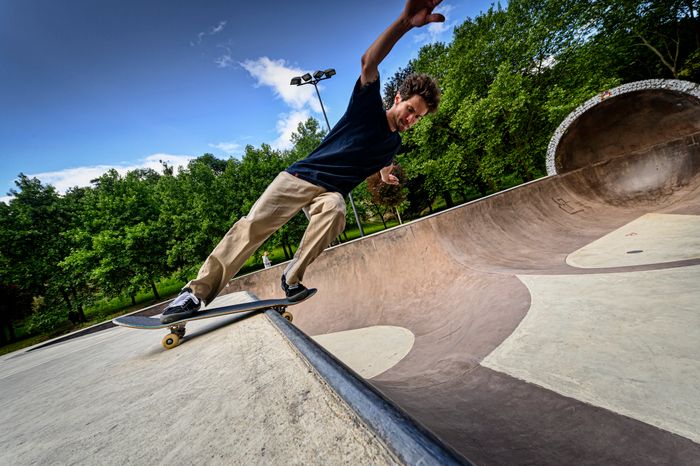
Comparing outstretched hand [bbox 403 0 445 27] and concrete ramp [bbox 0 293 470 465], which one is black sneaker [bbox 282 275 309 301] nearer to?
concrete ramp [bbox 0 293 470 465]

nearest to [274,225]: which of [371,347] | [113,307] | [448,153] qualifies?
[371,347]

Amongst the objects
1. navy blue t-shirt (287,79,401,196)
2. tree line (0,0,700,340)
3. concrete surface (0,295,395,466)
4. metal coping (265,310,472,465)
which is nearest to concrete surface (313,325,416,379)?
concrete surface (0,295,395,466)

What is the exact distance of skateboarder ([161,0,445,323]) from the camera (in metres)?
2.21

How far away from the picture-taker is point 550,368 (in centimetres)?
218

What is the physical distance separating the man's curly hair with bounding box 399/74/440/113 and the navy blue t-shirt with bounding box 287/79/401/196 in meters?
0.32

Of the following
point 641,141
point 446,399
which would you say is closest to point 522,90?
point 641,141

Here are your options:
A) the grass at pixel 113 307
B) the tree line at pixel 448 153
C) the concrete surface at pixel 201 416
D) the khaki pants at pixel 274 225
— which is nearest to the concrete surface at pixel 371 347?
the khaki pants at pixel 274 225

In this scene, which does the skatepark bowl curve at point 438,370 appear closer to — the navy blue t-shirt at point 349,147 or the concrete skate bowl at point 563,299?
the concrete skate bowl at point 563,299

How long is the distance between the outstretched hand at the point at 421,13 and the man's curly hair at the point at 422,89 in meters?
0.65

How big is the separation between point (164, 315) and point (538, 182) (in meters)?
10.0

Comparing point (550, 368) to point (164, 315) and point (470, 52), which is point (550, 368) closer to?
point (164, 315)

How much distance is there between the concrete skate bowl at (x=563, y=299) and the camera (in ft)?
5.24

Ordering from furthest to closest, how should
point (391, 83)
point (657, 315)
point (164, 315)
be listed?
point (391, 83), point (657, 315), point (164, 315)

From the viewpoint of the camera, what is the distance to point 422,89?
2.36m
